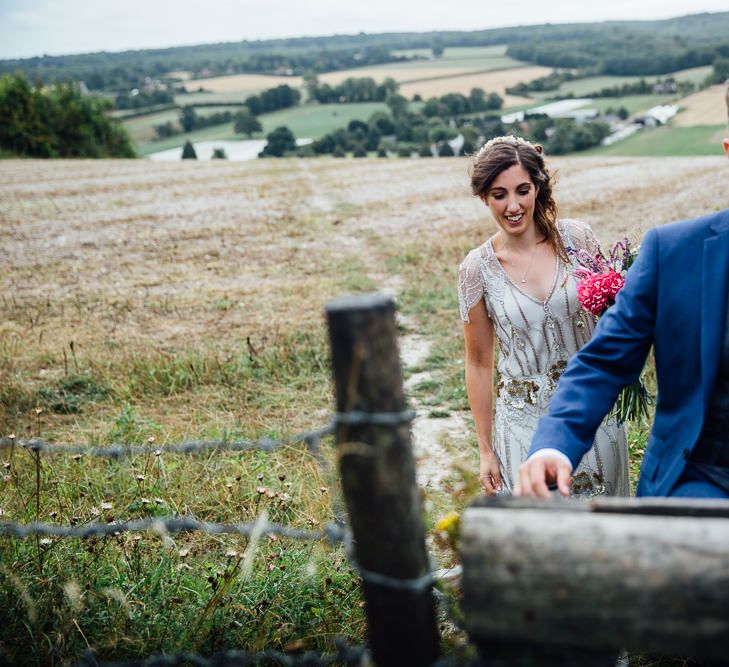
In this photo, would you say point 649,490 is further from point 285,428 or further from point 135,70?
point 135,70

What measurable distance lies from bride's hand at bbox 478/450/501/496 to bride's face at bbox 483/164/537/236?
119 centimetres

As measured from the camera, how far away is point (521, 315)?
12.1ft

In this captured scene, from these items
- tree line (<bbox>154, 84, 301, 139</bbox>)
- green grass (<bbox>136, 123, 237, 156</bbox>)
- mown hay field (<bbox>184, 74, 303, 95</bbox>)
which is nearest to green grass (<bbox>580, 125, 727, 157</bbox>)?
green grass (<bbox>136, 123, 237, 156</bbox>)

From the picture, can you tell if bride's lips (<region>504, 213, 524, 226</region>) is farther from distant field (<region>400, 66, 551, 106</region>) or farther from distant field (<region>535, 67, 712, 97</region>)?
distant field (<region>535, 67, 712, 97</region>)

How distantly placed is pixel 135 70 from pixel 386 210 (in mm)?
109589

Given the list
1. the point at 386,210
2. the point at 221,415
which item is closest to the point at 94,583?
the point at 221,415

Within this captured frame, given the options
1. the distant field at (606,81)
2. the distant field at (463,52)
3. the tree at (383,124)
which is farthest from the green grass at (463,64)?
the tree at (383,124)

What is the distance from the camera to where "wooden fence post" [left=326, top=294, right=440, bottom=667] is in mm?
1482

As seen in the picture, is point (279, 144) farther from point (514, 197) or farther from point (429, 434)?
point (514, 197)

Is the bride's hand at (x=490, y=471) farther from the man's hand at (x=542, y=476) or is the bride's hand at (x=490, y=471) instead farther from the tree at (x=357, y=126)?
the tree at (x=357, y=126)

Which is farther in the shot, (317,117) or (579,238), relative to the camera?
(317,117)

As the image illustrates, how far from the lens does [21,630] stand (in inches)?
117

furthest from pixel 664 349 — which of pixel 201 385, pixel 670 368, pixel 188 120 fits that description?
pixel 188 120

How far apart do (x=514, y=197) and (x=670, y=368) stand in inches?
62.0
